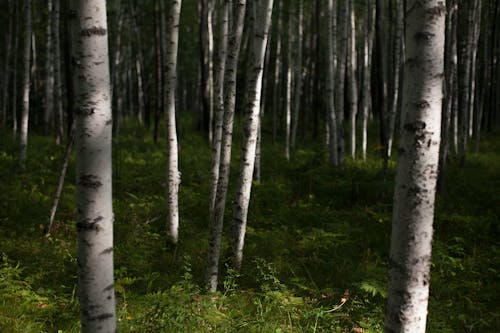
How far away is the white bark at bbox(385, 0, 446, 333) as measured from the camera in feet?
7.23

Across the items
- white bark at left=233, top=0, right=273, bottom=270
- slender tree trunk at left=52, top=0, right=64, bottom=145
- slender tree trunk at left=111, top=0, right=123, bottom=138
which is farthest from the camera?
slender tree trunk at left=52, top=0, right=64, bottom=145

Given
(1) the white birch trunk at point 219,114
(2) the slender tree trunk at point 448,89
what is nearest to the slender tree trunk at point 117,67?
(1) the white birch trunk at point 219,114

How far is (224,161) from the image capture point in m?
5.13

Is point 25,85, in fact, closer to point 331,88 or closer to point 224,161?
point 224,161

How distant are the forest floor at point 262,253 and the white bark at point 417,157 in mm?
1919

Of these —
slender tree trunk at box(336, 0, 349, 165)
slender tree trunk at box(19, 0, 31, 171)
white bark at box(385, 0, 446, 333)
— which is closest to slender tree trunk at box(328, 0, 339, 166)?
slender tree trunk at box(336, 0, 349, 165)

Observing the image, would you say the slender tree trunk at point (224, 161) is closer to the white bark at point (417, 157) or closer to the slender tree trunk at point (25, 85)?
the white bark at point (417, 157)

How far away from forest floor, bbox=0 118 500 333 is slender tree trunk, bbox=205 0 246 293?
0.80 ft

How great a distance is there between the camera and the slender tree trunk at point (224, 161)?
484 cm

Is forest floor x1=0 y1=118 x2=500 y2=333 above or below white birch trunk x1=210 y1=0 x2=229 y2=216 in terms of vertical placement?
below

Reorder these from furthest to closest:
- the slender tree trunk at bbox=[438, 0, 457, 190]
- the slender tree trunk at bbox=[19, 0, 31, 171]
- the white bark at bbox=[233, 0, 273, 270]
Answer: the slender tree trunk at bbox=[19, 0, 31, 171]
the slender tree trunk at bbox=[438, 0, 457, 190]
the white bark at bbox=[233, 0, 273, 270]

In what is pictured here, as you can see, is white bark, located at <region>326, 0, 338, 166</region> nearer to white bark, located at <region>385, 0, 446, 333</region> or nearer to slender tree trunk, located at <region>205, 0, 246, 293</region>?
slender tree trunk, located at <region>205, 0, 246, 293</region>

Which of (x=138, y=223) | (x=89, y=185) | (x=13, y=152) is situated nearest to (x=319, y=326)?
(x=89, y=185)

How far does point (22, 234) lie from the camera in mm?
6512
